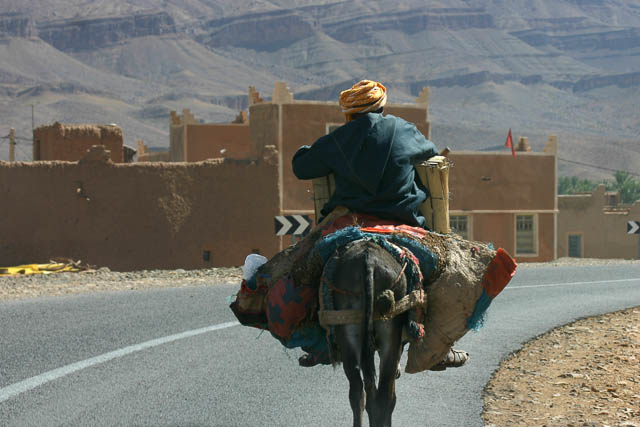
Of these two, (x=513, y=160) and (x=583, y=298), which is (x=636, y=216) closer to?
(x=513, y=160)

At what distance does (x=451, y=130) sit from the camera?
18725 cm

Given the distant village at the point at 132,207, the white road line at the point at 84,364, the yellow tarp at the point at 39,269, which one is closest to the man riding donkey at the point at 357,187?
the white road line at the point at 84,364

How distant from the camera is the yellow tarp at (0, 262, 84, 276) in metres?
22.9

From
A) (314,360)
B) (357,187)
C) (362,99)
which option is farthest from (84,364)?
(362,99)

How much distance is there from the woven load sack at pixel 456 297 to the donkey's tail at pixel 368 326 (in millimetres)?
464

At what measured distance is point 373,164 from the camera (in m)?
5.87

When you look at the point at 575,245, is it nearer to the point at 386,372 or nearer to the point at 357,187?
the point at 357,187

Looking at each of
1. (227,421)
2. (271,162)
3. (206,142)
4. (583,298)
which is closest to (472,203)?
(206,142)

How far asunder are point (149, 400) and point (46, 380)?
115cm

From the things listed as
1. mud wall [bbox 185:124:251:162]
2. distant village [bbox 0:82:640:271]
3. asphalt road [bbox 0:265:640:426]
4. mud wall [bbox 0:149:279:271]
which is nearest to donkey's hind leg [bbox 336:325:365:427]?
asphalt road [bbox 0:265:640:426]

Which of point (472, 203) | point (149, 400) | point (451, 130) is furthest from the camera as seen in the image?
point (451, 130)

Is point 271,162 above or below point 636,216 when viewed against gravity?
above

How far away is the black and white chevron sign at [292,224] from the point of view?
22.2 m

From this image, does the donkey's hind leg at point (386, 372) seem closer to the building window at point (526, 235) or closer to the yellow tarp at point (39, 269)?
the yellow tarp at point (39, 269)
